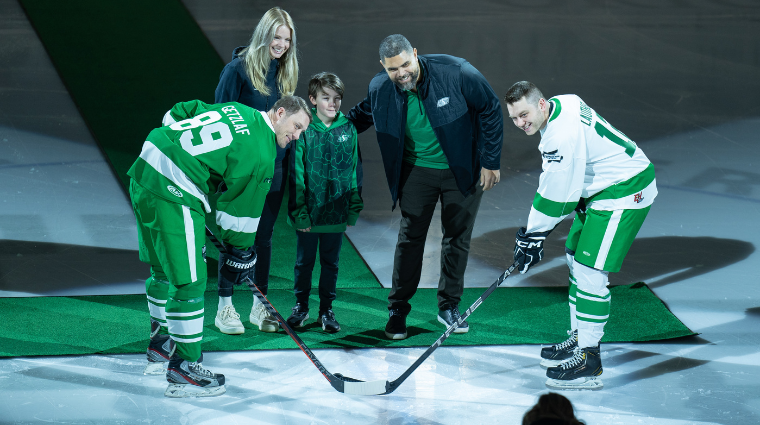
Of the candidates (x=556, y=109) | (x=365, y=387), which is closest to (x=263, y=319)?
(x=365, y=387)

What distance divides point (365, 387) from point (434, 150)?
119 cm

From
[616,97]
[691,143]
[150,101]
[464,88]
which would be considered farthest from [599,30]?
[464,88]

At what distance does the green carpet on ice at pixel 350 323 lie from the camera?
3510 mm

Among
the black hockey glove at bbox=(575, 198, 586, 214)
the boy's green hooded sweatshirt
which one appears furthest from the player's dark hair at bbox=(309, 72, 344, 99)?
the black hockey glove at bbox=(575, 198, 586, 214)

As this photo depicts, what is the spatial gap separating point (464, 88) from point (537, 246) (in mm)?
819

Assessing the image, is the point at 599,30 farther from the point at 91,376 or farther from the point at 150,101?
the point at 91,376

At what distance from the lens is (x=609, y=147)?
3.09 m

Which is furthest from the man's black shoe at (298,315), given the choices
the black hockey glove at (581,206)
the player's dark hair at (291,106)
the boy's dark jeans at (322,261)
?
the black hockey glove at (581,206)

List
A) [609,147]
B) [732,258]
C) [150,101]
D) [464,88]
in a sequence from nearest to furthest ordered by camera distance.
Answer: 1. [609,147]
2. [464,88]
3. [732,258]
4. [150,101]

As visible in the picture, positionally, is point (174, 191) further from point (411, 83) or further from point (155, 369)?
point (411, 83)

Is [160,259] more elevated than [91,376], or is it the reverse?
[160,259]

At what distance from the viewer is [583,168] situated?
3047 mm

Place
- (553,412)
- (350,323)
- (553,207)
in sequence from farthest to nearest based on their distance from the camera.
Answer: (350,323), (553,207), (553,412)

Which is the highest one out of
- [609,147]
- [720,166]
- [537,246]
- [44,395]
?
[609,147]
